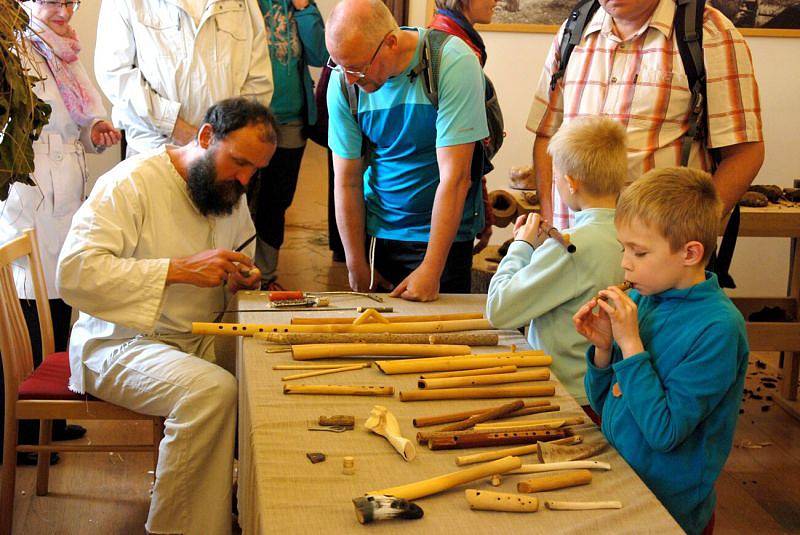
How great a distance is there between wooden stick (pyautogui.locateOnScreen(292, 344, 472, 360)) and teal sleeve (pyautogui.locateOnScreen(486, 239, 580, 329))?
0.59 ft

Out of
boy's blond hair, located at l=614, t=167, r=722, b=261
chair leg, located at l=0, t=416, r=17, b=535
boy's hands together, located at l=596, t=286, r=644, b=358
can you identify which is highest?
boy's blond hair, located at l=614, t=167, r=722, b=261

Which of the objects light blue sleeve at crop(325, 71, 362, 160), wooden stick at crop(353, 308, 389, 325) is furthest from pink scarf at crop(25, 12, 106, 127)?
wooden stick at crop(353, 308, 389, 325)

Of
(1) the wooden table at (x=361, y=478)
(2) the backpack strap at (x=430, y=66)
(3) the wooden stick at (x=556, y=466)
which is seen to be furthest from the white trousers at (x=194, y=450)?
(3) the wooden stick at (x=556, y=466)

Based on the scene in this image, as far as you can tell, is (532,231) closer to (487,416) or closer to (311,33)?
(487,416)

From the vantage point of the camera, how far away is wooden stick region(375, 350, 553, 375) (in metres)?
2.35

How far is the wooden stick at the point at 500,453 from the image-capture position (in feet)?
6.03

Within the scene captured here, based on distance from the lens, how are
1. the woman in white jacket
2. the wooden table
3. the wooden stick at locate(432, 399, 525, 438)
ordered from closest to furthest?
the wooden table
the wooden stick at locate(432, 399, 525, 438)
the woman in white jacket

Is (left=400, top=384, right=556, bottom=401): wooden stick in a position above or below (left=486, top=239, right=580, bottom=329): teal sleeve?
below

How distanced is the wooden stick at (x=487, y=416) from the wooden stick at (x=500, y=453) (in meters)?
0.13

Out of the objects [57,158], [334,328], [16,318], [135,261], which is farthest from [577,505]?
[57,158]

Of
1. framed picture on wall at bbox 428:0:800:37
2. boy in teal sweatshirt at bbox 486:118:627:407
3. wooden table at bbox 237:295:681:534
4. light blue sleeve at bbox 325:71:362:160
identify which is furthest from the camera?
framed picture on wall at bbox 428:0:800:37

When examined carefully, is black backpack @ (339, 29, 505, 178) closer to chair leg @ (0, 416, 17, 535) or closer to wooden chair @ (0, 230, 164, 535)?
wooden chair @ (0, 230, 164, 535)

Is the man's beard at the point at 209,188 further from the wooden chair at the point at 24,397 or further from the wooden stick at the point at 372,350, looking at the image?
the wooden stick at the point at 372,350

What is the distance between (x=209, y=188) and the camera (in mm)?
3129
